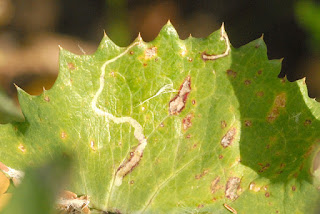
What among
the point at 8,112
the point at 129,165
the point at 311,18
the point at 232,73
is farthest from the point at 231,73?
the point at 311,18

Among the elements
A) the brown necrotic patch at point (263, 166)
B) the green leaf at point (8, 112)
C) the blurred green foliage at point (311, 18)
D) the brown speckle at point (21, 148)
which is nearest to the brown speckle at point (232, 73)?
the brown necrotic patch at point (263, 166)

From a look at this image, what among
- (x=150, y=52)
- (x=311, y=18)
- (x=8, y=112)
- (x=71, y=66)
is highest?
(x=8, y=112)

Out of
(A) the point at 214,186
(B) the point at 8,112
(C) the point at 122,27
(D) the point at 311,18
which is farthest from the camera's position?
(C) the point at 122,27

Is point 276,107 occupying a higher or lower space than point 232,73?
lower

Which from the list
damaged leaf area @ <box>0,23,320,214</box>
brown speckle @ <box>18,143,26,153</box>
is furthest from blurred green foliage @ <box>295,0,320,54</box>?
brown speckle @ <box>18,143,26,153</box>

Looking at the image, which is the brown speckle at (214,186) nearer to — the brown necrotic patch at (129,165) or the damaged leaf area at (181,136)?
the damaged leaf area at (181,136)

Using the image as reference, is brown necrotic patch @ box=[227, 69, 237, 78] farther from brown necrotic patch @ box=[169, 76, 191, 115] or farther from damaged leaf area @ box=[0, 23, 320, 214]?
brown necrotic patch @ box=[169, 76, 191, 115]

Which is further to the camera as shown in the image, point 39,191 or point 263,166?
point 263,166

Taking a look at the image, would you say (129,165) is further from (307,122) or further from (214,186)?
(307,122)
